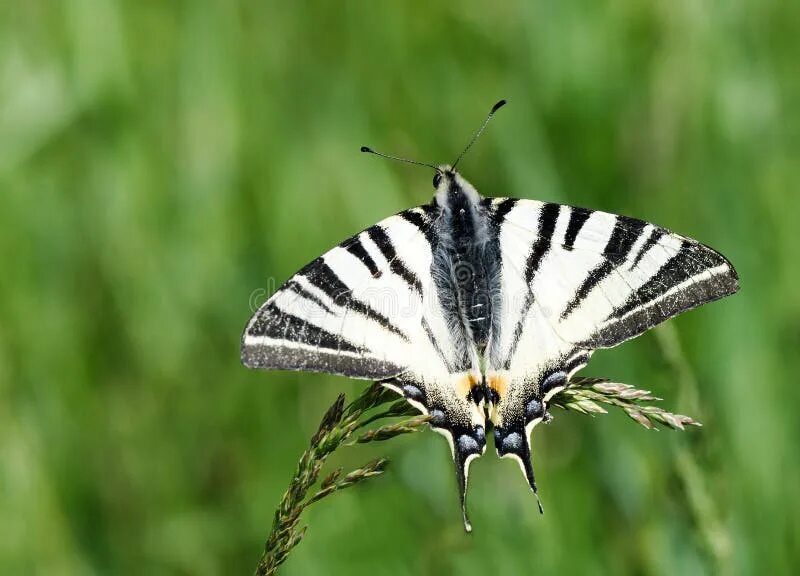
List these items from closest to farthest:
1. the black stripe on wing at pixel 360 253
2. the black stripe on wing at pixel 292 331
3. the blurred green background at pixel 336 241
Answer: the black stripe on wing at pixel 292 331
the black stripe on wing at pixel 360 253
the blurred green background at pixel 336 241

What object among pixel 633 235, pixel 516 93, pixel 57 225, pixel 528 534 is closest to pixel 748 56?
pixel 516 93

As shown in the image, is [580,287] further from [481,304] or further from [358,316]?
[358,316]

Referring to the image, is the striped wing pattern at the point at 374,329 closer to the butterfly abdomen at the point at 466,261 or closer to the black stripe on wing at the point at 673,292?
the butterfly abdomen at the point at 466,261

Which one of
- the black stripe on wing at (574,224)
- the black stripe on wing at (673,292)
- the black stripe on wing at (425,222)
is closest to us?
the black stripe on wing at (673,292)

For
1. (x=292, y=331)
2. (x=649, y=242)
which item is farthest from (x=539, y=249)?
(x=292, y=331)

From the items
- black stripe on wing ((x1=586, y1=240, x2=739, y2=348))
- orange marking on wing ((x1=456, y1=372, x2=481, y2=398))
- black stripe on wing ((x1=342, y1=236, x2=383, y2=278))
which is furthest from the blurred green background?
black stripe on wing ((x1=342, y1=236, x2=383, y2=278))

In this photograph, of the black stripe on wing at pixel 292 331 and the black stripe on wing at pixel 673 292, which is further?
the black stripe on wing at pixel 673 292

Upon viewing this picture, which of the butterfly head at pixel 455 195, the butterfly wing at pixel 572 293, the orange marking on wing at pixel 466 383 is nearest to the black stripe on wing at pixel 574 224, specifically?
the butterfly wing at pixel 572 293

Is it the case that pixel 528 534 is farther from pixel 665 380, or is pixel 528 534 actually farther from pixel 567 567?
pixel 665 380
